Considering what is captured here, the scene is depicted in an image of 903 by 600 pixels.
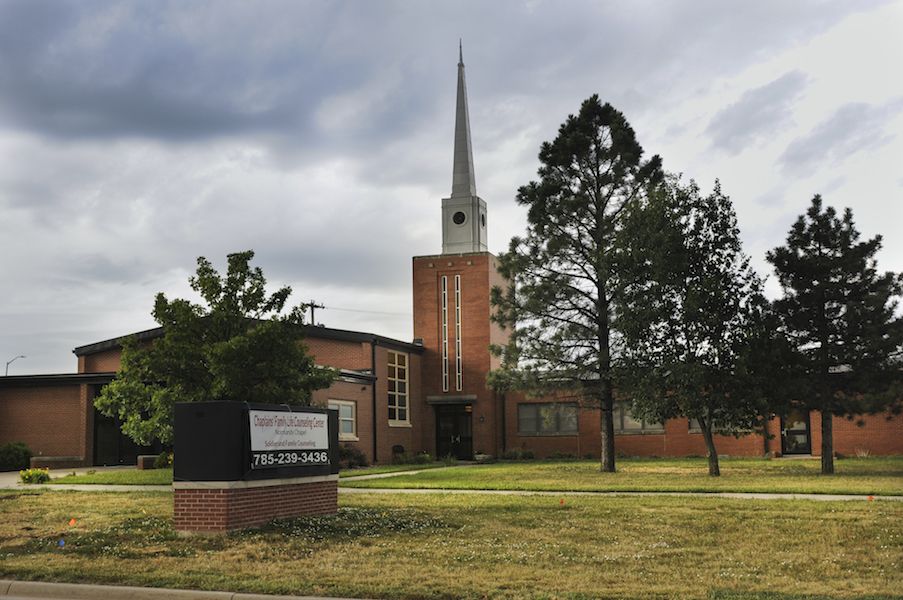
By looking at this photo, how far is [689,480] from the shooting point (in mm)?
26750

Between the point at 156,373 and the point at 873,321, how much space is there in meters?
21.1

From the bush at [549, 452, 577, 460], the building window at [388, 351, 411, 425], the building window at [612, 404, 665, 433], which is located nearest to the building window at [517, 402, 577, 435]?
the bush at [549, 452, 577, 460]

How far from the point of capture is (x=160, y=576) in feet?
38.4

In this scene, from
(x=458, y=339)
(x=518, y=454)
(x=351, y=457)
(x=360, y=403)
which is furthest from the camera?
(x=458, y=339)

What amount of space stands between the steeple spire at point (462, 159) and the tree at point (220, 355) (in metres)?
26.1

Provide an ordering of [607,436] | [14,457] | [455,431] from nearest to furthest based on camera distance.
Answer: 1. [607,436]
2. [14,457]
3. [455,431]

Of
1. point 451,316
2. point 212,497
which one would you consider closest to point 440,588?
point 212,497

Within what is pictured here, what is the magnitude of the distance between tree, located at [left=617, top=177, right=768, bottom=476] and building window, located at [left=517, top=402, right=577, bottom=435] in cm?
1660

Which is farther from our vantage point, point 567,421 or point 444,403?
point 444,403

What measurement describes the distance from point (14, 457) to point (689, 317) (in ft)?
83.8

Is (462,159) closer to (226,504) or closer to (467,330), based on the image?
(467,330)

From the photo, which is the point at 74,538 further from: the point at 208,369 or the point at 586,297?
the point at 586,297

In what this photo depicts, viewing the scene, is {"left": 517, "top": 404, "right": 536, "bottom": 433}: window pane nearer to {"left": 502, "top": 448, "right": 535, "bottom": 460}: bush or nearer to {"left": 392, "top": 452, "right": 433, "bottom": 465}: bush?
{"left": 502, "top": 448, "right": 535, "bottom": 460}: bush

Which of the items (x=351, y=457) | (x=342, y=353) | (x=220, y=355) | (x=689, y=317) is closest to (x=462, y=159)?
(x=342, y=353)
